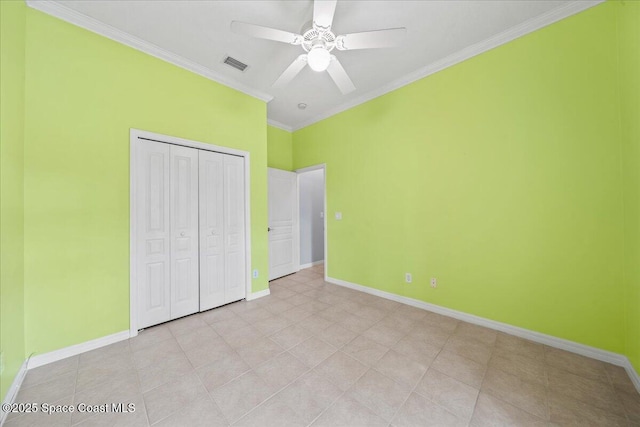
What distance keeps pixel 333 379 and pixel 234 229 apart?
7.09 ft

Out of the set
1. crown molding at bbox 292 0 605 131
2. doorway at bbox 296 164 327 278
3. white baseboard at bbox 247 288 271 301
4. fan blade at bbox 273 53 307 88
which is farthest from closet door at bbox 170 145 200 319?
crown molding at bbox 292 0 605 131

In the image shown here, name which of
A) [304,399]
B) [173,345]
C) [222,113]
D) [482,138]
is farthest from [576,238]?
[222,113]

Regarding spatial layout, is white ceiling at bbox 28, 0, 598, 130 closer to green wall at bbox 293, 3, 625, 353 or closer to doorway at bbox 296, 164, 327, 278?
green wall at bbox 293, 3, 625, 353

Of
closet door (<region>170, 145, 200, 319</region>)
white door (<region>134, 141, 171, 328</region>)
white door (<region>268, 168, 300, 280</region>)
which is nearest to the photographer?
white door (<region>134, 141, 171, 328</region>)

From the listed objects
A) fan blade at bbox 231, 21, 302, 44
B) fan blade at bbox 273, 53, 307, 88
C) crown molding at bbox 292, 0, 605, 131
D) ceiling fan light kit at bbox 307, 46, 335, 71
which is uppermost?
crown molding at bbox 292, 0, 605, 131

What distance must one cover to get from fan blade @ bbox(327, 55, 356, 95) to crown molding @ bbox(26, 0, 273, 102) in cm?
162

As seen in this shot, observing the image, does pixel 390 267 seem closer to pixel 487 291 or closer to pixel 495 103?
pixel 487 291

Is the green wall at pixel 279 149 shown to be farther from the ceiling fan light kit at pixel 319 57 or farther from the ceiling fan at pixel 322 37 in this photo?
the ceiling fan light kit at pixel 319 57

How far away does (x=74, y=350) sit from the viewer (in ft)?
6.27

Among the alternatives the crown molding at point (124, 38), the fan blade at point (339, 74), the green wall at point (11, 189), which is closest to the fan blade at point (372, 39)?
the fan blade at point (339, 74)

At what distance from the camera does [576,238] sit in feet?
6.17

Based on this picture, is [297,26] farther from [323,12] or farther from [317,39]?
[323,12]

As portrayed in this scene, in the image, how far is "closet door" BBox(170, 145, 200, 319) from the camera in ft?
8.17

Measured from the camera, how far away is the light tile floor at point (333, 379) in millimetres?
1319
